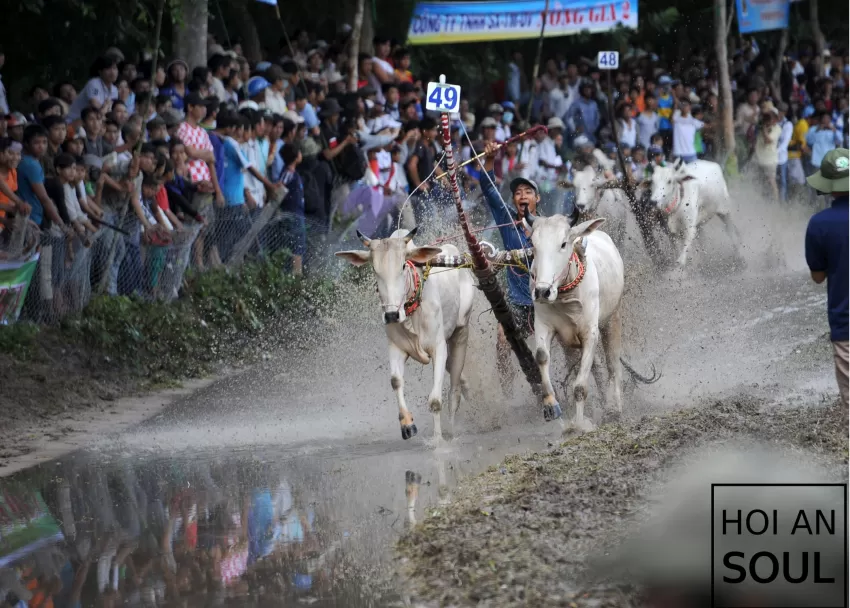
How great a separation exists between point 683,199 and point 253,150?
7.17 metres

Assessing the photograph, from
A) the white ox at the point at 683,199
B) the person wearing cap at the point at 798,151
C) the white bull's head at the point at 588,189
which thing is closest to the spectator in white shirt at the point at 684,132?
the person wearing cap at the point at 798,151

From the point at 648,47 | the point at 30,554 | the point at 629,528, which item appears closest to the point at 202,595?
the point at 30,554

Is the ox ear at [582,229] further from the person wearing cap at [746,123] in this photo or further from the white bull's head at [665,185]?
the person wearing cap at [746,123]

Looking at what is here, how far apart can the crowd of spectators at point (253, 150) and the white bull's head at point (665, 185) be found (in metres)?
1.00

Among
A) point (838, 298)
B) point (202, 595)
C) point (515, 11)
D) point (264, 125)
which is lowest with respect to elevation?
point (202, 595)

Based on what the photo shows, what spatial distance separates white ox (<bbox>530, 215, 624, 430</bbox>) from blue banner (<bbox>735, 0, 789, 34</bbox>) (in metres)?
16.8

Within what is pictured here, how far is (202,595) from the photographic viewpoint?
22.5 ft

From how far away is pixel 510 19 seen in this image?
22609mm

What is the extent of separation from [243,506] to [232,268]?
258 inches

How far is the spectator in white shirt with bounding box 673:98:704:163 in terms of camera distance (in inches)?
947

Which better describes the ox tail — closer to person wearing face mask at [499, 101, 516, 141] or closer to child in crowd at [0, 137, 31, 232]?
child in crowd at [0, 137, 31, 232]

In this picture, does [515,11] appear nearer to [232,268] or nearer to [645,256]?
[645,256]

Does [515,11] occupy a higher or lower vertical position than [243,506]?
higher

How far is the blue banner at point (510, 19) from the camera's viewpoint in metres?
22.0
